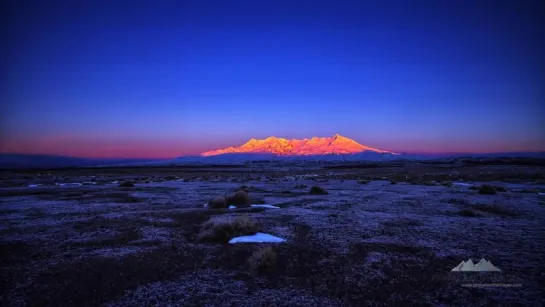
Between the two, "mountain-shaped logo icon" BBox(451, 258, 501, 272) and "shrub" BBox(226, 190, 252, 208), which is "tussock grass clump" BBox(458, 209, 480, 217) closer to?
"mountain-shaped logo icon" BBox(451, 258, 501, 272)

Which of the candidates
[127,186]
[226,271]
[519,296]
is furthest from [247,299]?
[127,186]

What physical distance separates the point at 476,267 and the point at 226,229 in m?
8.85

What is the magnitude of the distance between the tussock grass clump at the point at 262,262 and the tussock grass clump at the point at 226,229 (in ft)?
10.5

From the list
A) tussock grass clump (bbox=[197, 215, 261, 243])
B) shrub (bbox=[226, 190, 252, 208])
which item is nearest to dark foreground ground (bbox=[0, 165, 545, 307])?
tussock grass clump (bbox=[197, 215, 261, 243])

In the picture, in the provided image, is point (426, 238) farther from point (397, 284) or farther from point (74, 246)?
point (74, 246)

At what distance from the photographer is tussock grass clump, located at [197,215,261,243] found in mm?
12180

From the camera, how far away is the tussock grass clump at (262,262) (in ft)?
29.2

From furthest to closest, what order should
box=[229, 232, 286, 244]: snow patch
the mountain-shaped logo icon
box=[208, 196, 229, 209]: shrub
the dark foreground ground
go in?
1. box=[208, 196, 229, 209]: shrub
2. box=[229, 232, 286, 244]: snow patch
3. the mountain-shaped logo icon
4. the dark foreground ground

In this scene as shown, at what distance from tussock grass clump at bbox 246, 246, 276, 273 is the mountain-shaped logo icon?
5.33 meters

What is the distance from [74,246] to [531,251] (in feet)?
55.1

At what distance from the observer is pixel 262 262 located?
9.02 meters

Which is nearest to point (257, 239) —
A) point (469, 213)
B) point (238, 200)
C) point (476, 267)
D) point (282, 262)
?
point (282, 262)

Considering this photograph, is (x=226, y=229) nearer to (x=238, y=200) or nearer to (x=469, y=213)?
(x=238, y=200)

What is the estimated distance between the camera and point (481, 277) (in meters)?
8.30
